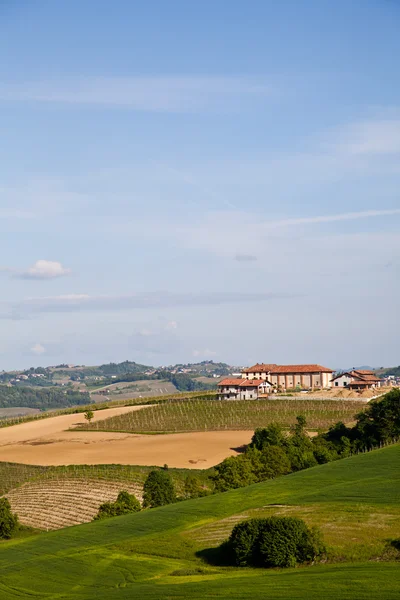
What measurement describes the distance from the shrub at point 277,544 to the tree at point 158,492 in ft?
98.1

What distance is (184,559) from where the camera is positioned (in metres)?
A: 48.6

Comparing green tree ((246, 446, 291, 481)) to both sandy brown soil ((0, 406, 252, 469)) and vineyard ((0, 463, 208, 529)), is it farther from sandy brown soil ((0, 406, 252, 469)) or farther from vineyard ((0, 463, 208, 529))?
sandy brown soil ((0, 406, 252, 469))

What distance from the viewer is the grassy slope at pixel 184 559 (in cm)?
3938

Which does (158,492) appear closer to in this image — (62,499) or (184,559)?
(62,499)

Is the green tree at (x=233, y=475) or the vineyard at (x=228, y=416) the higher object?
the vineyard at (x=228, y=416)

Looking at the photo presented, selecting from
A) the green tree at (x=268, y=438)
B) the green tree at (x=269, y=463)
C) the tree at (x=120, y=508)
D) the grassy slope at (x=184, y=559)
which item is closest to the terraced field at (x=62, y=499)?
the tree at (x=120, y=508)

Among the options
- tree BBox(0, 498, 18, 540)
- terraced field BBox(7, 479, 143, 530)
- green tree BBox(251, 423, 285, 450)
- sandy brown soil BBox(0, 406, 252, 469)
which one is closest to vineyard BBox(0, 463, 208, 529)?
terraced field BBox(7, 479, 143, 530)

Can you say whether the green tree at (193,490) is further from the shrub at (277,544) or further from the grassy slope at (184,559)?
the shrub at (277,544)

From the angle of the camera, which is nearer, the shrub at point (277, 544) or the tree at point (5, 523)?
the shrub at point (277, 544)

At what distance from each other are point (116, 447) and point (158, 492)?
5240 centimetres

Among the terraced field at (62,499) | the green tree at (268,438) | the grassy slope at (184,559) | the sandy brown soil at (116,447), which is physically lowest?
the terraced field at (62,499)

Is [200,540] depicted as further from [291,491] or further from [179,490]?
[179,490]

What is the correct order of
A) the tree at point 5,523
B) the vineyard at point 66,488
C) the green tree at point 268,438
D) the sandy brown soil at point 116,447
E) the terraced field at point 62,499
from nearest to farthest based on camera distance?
the tree at point 5,523 < the terraced field at point 62,499 < the vineyard at point 66,488 < the green tree at point 268,438 < the sandy brown soil at point 116,447

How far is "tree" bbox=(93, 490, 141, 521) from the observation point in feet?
234
